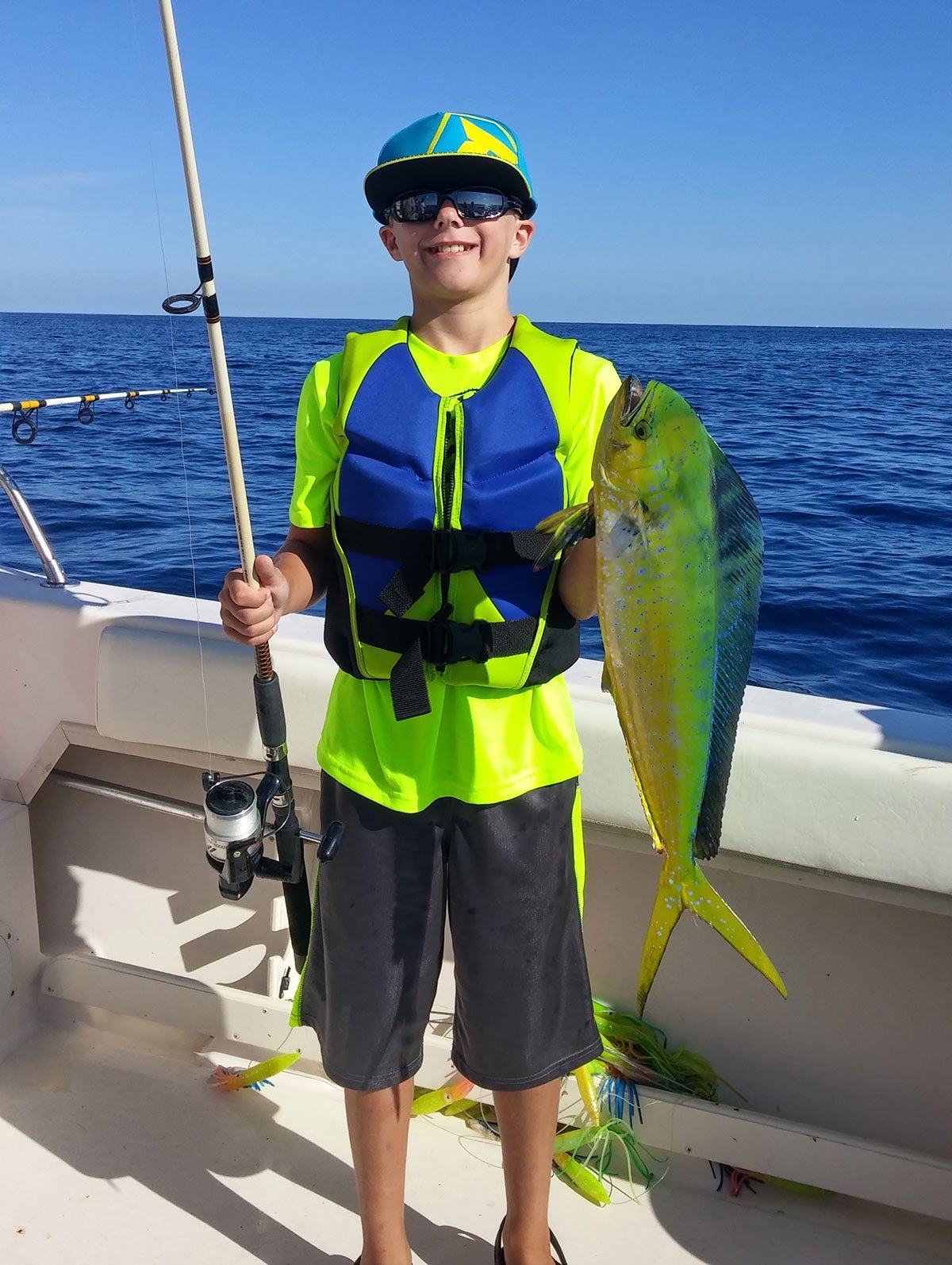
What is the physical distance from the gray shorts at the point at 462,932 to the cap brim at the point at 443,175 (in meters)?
1.16

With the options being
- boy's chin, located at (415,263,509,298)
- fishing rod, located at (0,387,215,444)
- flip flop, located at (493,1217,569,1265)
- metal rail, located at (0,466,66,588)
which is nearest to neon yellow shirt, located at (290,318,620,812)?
boy's chin, located at (415,263,509,298)

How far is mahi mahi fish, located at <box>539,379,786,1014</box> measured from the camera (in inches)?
56.1

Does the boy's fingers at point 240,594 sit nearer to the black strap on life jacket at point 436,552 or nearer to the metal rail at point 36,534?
the black strap on life jacket at point 436,552

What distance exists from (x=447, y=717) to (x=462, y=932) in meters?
0.44

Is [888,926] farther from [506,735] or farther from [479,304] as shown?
[479,304]

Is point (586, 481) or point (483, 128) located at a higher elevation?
point (483, 128)

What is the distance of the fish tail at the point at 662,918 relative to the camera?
1676 mm

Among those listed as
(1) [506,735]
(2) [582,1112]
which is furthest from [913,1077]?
(1) [506,735]

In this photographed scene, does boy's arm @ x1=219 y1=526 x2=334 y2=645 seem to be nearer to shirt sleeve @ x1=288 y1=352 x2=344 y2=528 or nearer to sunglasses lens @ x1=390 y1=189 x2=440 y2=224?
shirt sleeve @ x1=288 y1=352 x2=344 y2=528

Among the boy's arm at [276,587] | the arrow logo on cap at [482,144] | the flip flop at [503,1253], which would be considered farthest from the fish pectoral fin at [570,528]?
the flip flop at [503,1253]

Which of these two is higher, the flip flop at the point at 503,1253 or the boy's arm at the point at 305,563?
the boy's arm at the point at 305,563

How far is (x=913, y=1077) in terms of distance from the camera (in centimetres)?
256

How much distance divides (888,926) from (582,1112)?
3.01 ft

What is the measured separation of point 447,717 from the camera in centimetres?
199
